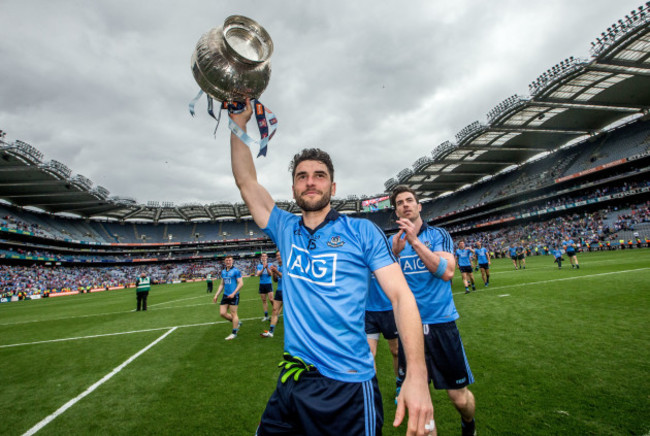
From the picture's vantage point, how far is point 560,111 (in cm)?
3031

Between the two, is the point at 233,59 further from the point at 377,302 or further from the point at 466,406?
the point at 466,406

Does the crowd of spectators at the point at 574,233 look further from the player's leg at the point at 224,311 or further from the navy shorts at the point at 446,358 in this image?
the navy shorts at the point at 446,358

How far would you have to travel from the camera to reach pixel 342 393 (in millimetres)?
1490

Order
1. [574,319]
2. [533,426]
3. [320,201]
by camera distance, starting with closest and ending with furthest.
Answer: [320,201]
[533,426]
[574,319]

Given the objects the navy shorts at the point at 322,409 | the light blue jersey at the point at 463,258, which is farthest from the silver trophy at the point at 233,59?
the light blue jersey at the point at 463,258

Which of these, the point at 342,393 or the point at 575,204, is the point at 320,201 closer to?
the point at 342,393

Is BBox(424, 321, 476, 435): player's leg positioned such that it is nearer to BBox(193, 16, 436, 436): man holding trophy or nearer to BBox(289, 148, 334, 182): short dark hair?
BBox(193, 16, 436, 436): man holding trophy

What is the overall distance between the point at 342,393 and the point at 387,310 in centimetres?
274

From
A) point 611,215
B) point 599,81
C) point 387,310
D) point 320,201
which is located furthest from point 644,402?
point 611,215

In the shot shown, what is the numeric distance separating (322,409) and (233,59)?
2.34 meters

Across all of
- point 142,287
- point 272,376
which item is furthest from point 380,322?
point 142,287

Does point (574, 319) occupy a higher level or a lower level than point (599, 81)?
lower

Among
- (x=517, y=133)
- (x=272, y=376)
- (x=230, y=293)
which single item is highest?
(x=517, y=133)

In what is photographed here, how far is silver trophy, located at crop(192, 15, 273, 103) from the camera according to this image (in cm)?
206
